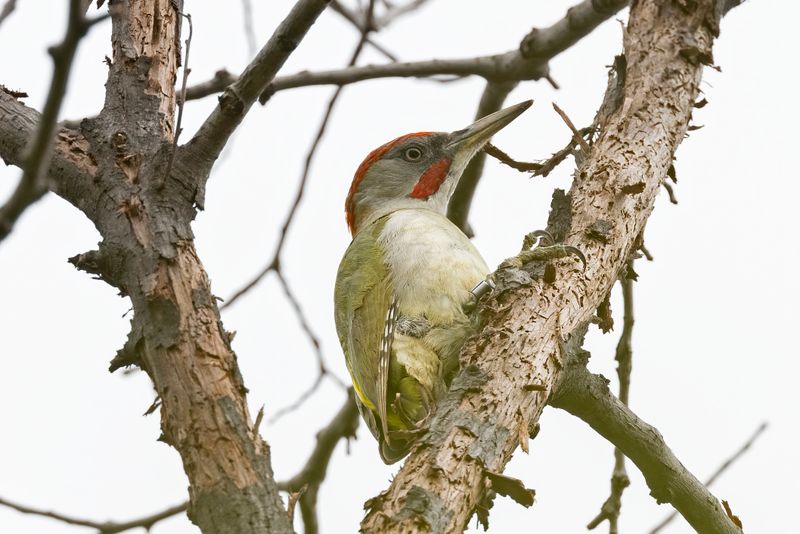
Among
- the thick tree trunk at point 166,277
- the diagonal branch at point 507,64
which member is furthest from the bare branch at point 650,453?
the diagonal branch at point 507,64

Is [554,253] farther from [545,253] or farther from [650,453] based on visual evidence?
[650,453]

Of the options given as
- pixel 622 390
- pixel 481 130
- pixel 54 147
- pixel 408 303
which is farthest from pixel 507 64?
pixel 54 147

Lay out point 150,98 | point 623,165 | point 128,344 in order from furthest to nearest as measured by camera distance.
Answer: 1. point 623,165
2. point 150,98
3. point 128,344

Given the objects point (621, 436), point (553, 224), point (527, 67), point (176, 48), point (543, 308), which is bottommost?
point (621, 436)

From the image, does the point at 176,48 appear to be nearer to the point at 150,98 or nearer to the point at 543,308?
the point at 150,98

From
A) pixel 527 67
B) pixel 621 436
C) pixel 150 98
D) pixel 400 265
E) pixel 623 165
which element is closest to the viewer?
pixel 150 98

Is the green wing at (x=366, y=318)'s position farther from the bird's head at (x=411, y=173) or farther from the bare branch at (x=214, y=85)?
the bare branch at (x=214, y=85)

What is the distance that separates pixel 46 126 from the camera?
1.57 meters

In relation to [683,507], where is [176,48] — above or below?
above

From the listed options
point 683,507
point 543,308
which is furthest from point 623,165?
point 683,507

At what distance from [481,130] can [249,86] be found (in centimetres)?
269

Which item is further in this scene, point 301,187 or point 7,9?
point 301,187

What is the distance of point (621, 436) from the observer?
332 cm

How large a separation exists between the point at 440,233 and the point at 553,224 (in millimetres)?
1126
